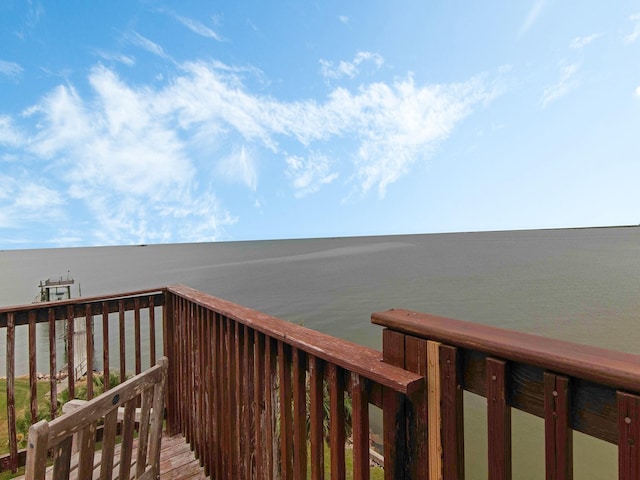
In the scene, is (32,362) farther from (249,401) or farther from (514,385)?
(514,385)

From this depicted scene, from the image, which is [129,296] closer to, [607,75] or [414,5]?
[414,5]

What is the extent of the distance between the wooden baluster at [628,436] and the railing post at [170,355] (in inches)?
110

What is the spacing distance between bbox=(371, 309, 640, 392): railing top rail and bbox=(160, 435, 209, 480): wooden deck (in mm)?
2118

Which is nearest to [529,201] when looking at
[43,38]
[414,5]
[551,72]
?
[551,72]

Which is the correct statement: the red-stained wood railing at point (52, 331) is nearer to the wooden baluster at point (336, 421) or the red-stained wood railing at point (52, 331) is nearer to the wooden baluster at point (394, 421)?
the wooden baluster at point (336, 421)

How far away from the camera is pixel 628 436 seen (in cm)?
56

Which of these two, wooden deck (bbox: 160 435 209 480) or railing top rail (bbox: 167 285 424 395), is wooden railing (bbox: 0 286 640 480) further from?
wooden deck (bbox: 160 435 209 480)

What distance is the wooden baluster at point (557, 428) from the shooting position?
63 cm

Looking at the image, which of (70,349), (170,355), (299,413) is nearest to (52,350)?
(70,349)

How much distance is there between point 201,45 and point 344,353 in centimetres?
3173

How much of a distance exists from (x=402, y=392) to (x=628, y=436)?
44 centimetres

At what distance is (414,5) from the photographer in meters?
16.6

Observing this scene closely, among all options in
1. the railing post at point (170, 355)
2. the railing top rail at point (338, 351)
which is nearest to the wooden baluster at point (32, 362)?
the railing post at point (170, 355)

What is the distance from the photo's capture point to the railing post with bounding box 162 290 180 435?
107 inches
